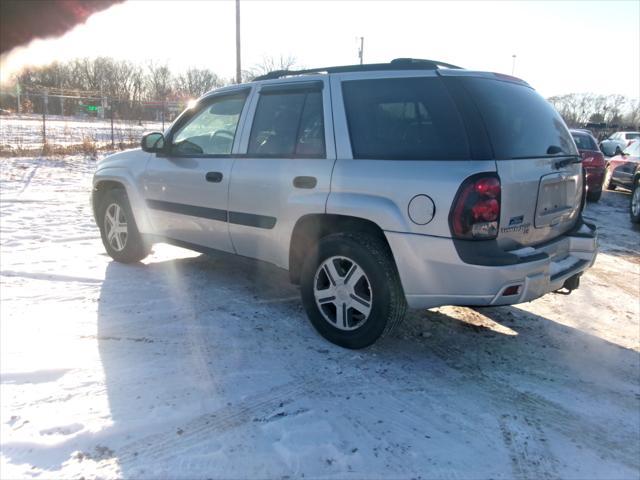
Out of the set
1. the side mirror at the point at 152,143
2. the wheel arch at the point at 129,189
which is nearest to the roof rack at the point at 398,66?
the side mirror at the point at 152,143

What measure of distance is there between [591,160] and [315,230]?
9451mm

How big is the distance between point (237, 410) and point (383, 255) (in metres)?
1.29

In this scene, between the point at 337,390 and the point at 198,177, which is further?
the point at 198,177

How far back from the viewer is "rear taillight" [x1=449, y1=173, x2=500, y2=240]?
2793mm

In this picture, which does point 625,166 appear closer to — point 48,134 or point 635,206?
point 635,206

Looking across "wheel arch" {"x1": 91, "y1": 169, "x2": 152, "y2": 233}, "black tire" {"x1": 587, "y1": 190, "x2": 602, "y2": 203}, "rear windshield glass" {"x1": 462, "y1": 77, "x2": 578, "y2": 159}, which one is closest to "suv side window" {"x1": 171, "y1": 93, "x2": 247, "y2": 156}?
"wheel arch" {"x1": 91, "y1": 169, "x2": 152, "y2": 233}

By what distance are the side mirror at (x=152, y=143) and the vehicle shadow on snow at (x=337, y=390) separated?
4.39 feet

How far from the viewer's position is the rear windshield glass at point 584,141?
1097cm

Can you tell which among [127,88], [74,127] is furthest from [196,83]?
[127,88]

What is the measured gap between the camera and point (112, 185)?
5258 mm

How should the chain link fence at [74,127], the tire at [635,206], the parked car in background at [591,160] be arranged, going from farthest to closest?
the chain link fence at [74,127], the parked car in background at [591,160], the tire at [635,206]

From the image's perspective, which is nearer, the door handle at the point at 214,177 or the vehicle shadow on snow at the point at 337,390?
the vehicle shadow on snow at the point at 337,390

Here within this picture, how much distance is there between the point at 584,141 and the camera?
11.1 meters

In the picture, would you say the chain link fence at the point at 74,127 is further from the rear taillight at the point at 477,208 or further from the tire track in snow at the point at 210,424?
the rear taillight at the point at 477,208
